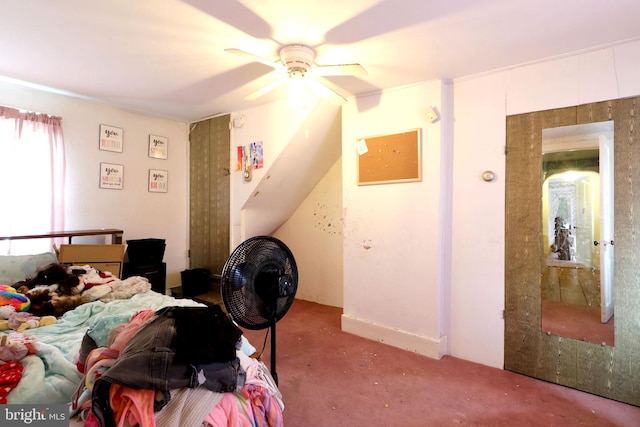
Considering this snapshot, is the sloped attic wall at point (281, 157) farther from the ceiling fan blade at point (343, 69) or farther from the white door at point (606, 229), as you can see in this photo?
the white door at point (606, 229)

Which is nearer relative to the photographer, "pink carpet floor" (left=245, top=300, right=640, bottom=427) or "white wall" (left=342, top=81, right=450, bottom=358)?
"pink carpet floor" (left=245, top=300, right=640, bottom=427)

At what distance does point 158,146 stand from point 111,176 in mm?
626

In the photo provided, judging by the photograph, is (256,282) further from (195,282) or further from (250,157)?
(195,282)

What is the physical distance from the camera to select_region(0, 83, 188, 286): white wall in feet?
9.56

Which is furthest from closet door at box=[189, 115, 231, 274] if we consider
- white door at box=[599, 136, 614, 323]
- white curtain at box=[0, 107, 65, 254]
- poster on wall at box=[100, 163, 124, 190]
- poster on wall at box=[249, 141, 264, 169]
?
white door at box=[599, 136, 614, 323]

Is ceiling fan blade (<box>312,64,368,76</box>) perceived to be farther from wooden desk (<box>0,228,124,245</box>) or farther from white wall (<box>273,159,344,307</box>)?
wooden desk (<box>0,228,124,245</box>)

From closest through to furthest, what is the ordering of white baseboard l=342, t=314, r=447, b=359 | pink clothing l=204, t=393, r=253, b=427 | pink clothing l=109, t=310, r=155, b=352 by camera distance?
pink clothing l=204, t=393, r=253, b=427
pink clothing l=109, t=310, r=155, b=352
white baseboard l=342, t=314, r=447, b=359

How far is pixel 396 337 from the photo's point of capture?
8.45 feet

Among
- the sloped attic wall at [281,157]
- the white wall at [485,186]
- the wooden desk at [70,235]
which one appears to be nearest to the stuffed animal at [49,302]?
the wooden desk at [70,235]

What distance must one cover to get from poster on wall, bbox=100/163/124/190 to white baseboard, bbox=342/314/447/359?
2836 mm

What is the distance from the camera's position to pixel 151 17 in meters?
1.63

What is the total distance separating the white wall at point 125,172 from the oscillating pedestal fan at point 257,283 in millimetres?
2636

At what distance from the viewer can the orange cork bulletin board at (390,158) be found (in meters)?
2.47

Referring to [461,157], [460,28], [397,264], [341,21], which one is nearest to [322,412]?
[397,264]
